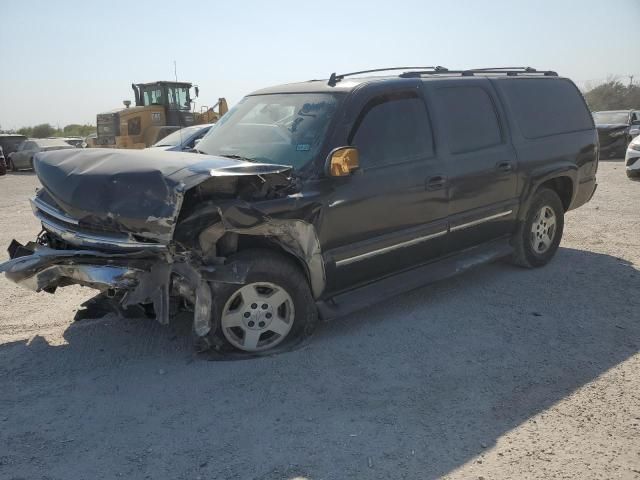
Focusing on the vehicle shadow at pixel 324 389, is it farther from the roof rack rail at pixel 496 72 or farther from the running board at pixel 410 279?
the roof rack rail at pixel 496 72

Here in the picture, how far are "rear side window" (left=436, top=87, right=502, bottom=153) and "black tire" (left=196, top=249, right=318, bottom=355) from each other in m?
1.91

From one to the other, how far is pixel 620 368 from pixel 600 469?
1244 millimetres

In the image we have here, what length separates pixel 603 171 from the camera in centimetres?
1498

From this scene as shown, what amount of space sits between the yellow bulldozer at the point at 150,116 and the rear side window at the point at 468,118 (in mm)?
15071

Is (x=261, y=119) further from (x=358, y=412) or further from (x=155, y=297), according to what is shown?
(x=358, y=412)

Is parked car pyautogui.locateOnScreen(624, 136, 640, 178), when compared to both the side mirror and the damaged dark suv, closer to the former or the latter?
the damaged dark suv

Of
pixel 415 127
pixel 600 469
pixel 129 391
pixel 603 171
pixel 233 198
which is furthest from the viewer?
pixel 603 171

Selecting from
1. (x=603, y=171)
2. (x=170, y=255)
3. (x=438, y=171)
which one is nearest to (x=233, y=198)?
(x=170, y=255)

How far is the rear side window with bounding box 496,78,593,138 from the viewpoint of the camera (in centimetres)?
572

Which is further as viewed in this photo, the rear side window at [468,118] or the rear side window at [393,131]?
the rear side window at [468,118]

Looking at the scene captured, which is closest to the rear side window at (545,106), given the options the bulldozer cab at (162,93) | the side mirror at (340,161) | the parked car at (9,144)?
the side mirror at (340,161)

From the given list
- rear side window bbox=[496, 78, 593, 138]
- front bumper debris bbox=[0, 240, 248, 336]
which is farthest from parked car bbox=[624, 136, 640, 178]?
front bumper debris bbox=[0, 240, 248, 336]

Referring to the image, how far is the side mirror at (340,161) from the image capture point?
4.01 meters

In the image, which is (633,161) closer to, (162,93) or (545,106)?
(545,106)
